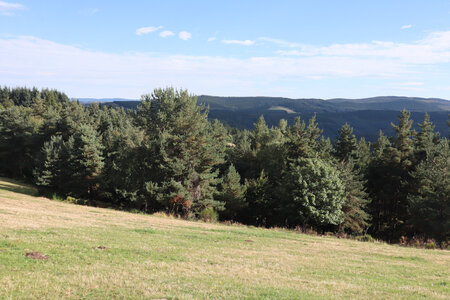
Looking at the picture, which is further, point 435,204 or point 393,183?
point 393,183

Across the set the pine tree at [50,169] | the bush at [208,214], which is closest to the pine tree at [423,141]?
the bush at [208,214]

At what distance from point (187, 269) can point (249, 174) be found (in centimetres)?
4927

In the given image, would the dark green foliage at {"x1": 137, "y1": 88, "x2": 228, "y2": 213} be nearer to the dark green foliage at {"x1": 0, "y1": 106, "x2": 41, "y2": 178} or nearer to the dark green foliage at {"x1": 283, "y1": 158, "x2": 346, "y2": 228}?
the dark green foliage at {"x1": 283, "y1": 158, "x2": 346, "y2": 228}

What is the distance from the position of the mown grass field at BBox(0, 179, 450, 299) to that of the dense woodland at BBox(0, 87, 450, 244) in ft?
73.2

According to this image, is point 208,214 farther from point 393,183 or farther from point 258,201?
point 393,183

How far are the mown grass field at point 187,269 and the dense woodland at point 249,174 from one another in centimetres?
2233

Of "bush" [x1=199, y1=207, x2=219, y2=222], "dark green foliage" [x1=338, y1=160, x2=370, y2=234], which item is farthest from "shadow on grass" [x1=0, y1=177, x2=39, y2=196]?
"dark green foliage" [x1=338, y1=160, x2=370, y2=234]

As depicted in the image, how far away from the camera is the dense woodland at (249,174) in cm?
4138

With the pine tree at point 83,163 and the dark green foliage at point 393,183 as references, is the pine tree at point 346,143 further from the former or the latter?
the pine tree at point 83,163

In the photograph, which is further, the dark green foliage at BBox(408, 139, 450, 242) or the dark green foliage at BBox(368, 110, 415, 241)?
the dark green foliage at BBox(368, 110, 415, 241)

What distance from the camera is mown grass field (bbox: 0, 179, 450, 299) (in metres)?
9.18

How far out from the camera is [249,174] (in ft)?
200

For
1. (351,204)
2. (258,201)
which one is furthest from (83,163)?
(351,204)

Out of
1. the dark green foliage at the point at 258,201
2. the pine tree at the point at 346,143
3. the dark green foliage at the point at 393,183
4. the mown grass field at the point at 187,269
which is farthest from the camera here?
the pine tree at the point at 346,143
